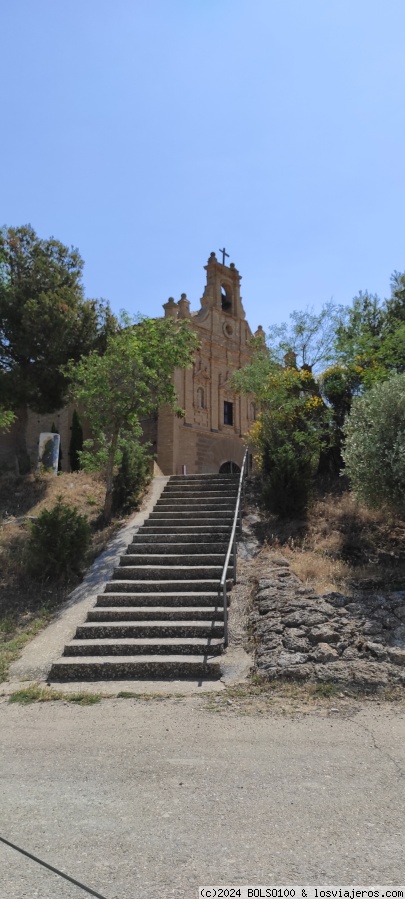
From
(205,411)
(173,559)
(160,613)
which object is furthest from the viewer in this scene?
(205,411)

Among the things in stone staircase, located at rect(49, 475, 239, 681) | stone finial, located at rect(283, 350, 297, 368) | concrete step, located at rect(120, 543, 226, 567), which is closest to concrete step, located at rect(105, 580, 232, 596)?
stone staircase, located at rect(49, 475, 239, 681)

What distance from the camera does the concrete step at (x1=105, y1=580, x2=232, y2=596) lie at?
28.0 feet

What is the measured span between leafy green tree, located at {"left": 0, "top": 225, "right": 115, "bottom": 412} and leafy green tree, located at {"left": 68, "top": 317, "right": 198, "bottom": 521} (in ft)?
21.3

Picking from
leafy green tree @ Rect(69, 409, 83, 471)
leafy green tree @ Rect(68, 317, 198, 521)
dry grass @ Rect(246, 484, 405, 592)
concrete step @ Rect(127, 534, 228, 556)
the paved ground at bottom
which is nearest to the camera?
the paved ground at bottom

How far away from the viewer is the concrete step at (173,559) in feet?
31.0

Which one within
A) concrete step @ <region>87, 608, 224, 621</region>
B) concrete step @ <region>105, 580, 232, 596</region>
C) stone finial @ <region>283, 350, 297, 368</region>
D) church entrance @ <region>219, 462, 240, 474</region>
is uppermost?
stone finial @ <region>283, 350, 297, 368</region>

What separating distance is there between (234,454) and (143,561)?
1791 centimetres

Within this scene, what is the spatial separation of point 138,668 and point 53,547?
352 centimetres

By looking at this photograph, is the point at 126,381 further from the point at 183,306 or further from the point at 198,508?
the point at 183,306

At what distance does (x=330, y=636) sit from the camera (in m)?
6.51

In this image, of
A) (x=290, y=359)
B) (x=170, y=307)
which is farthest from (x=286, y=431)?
(x=170, y=307)

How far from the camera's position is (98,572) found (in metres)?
9.62

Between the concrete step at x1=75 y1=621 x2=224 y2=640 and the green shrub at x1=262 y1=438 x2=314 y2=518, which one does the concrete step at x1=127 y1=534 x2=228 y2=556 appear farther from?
the concrete step at x1=75 y1=621 x2=224 y2=640

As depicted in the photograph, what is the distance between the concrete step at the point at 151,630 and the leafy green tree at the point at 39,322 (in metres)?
13.2
